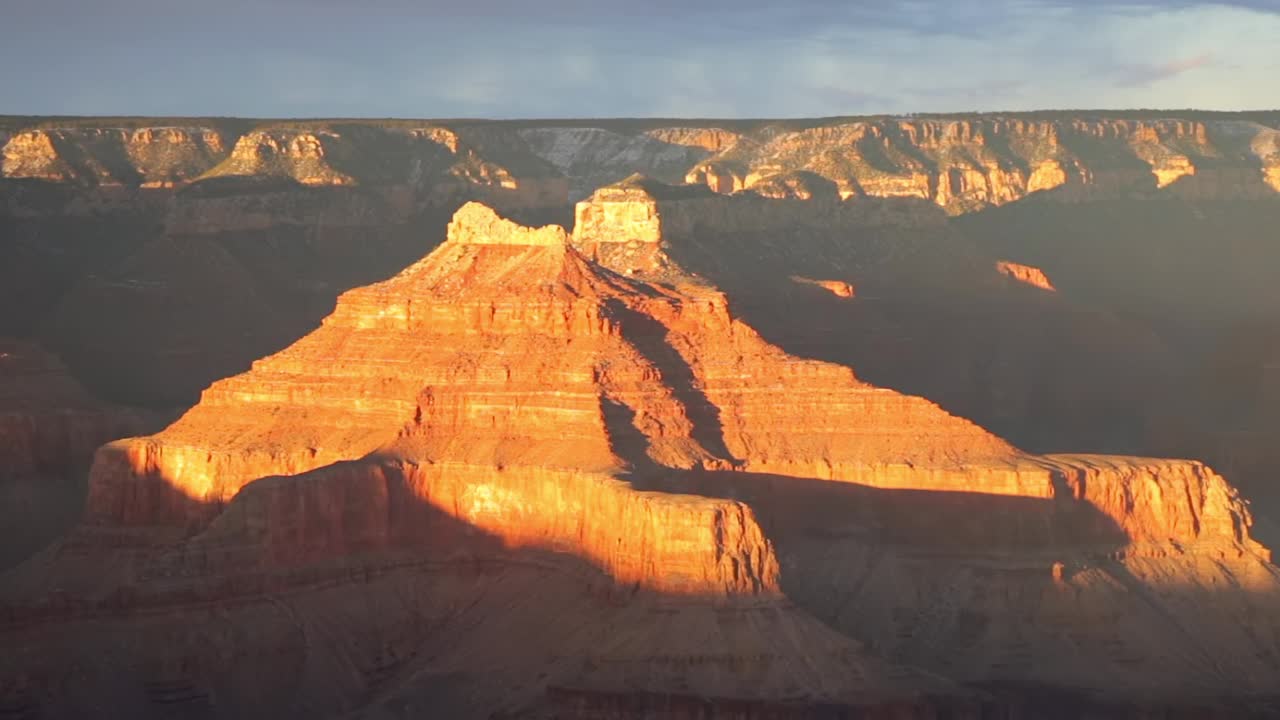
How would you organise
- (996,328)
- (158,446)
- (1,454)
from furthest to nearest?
(996,328)
(1,454)
(158,446)

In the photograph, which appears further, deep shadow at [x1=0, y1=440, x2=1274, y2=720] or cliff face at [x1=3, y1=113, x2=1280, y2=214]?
cliff face at [x1=3, y1=113, x2=1280, y2=214]

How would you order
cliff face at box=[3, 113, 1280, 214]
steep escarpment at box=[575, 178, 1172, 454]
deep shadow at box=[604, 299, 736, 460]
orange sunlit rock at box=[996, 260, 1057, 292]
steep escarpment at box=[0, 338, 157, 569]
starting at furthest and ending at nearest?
1. cliff face at box=[3, 113, 1280, 214]
2. orange sunlit rock at box=[996, 260, 1057, 292]
3. steep escarpment at box=[575, 178, 1172, 454]
4. steep escarpment at box=[0, 338, 157, 569]
5. deep shadow at box=[604, 299, 736, 460]

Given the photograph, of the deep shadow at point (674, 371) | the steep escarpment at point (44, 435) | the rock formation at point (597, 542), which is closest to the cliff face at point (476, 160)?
the steep escarpment at point (44, 435)

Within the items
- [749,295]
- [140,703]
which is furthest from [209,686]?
[749,295]

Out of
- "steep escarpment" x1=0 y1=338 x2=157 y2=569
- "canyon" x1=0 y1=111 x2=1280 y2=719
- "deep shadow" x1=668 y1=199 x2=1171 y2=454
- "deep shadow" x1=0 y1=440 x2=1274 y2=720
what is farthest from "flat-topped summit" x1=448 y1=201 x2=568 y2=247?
"deep shadow" x1=668 y1=199 x2=1171 y2=454

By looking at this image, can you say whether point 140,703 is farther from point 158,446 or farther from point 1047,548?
point 1047,548

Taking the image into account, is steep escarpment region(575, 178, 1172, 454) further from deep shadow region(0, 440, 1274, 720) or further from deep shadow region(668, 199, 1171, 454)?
deep shadow region(0, 440, 1274, 720)

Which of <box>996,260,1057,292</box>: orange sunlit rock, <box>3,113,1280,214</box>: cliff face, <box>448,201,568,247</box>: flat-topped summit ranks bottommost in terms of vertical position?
<box>448,201,568,247</box>: flat-topped summit

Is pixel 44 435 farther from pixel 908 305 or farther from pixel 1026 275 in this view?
pixel 1026 275

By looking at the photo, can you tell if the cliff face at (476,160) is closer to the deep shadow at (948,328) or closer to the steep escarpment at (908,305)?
the steep escarpment at (908,305)
